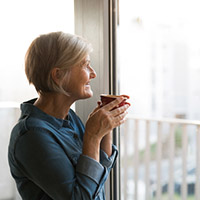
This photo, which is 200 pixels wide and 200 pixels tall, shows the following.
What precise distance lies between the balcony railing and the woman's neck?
64.1 inches

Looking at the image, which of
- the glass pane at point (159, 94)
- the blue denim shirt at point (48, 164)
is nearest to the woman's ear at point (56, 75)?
the blue denim shirt at point (48, 164)

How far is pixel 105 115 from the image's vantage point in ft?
3.20

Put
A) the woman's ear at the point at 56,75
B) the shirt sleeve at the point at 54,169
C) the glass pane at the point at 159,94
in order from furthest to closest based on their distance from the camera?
the glass pane at the point at 159,94 < the woman's ear at the point at 56,75 < the shirt sleeve at the point at 54,169

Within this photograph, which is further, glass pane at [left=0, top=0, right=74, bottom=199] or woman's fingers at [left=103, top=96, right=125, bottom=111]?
glass pane at [left=0, top=0, right=74, bottom=199]

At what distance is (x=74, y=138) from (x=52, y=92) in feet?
0.64

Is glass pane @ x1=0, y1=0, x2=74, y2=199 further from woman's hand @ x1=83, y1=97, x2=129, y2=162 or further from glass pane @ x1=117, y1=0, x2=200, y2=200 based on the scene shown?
glass pane @ x1=117, y1=0, x2=200, y2=200

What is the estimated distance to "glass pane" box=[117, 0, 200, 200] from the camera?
2.51 meters

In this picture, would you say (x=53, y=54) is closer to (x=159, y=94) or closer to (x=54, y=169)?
(x=54, y=169)

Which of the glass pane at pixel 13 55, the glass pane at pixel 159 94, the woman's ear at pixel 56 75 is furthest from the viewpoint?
the glass pane at pixel 159 94

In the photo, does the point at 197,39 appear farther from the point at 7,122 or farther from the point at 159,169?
the point at 7,122

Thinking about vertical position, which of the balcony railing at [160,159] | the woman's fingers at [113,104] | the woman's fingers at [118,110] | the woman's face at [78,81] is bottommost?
the balcony railing at [160,159]

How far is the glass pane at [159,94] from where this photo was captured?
2.51 meters

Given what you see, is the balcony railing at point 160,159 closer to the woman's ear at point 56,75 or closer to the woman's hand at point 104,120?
the woman's hand at point 104,120

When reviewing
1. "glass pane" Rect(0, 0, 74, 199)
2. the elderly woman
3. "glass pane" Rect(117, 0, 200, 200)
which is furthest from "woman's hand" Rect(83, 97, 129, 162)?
"glass pane" Rect(117, 0, 200, 200)
